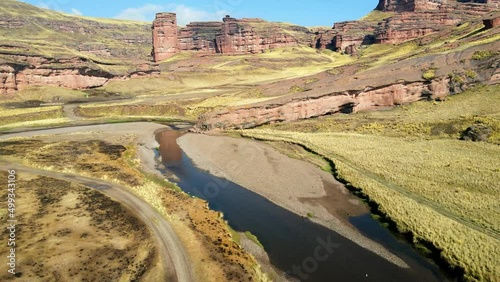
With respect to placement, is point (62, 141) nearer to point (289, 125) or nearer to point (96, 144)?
point (96, 144)

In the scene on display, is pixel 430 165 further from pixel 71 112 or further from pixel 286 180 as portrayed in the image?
pixel 71 112

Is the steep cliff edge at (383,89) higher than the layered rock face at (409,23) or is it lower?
lower

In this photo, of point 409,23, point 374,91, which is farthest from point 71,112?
point 409,23

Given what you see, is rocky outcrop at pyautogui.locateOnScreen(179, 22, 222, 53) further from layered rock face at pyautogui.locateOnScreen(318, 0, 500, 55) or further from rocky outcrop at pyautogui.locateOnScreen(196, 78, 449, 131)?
rocky outcrop at pyautogui.locateOnScreen(196, 78, 449, 131)

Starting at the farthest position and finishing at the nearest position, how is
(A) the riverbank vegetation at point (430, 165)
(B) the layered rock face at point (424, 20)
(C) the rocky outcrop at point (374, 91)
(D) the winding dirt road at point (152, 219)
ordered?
1. (B) the layered rock face at point (424, 20)
2. (C) the rocky outcrop at point (374, 91)
3. (A) the riverbank vegetation at point (430, 165)
4. (D) the winding dirt road at point (152, 219)

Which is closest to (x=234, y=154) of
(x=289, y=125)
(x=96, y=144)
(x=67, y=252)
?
(x=289, y=125)

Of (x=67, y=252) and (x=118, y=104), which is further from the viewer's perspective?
(x=118, y=104)

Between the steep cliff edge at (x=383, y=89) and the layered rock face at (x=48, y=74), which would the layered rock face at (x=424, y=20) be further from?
the layered rock face at (x=48, y=74)

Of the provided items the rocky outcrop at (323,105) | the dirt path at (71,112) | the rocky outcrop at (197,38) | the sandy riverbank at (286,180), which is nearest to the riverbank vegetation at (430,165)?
the rocky outcrop at (323,105)
